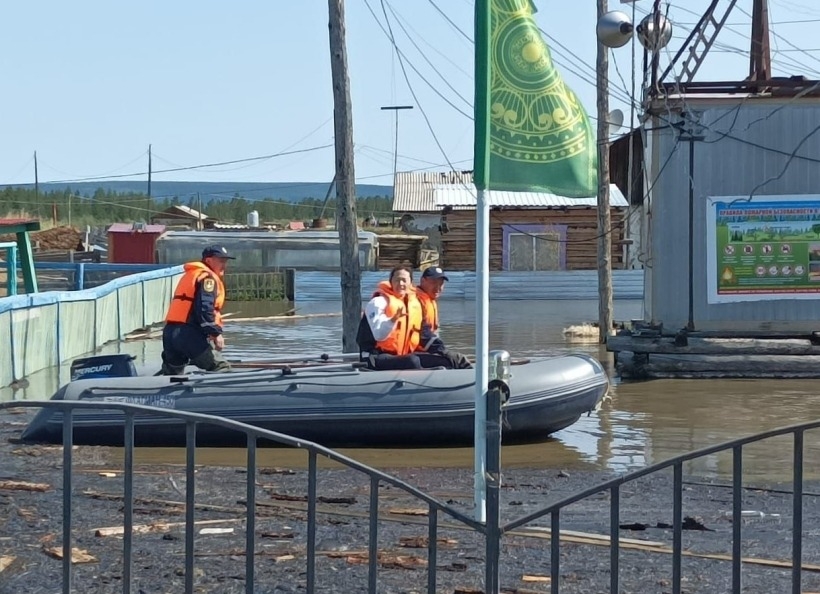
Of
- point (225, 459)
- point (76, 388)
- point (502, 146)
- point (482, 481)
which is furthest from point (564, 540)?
point (76, 388)

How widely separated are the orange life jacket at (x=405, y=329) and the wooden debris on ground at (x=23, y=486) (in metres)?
3.58

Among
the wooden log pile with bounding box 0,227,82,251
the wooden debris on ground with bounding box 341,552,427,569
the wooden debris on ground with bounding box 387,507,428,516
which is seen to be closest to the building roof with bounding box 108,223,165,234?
the wooden log pile with bounding box 0,227,82,251

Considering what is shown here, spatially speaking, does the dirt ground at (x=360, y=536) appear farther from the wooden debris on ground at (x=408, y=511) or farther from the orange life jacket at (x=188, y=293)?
the orange life jacket at (x=188, y=293)

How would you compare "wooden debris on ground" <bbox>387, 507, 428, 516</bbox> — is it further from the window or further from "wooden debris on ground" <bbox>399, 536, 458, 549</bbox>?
the window

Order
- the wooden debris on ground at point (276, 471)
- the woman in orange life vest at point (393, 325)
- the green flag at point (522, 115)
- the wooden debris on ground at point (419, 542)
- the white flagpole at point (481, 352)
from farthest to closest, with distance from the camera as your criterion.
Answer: the woman in orange life vest at point (393, 325) < the wooden debris on ground at point (276, 471) < the wooden debris on ground at point (419, 542) < the green flag at point (522, 115) < the white flagpole at point (481, 352)

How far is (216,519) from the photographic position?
6859 millimetres

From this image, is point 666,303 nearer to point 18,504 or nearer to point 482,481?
point 18,504

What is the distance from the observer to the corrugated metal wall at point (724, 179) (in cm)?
1519

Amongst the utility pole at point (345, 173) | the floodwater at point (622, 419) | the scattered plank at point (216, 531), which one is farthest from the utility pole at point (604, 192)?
the scattered plank at point (216, 531)

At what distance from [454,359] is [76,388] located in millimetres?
3288

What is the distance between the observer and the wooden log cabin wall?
109 ft

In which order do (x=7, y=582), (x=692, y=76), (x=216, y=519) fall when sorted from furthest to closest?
1. (x=692, y=76)
2. (x=216, y=519)
3. (x=7, y=582)

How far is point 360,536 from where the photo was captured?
21.1ft

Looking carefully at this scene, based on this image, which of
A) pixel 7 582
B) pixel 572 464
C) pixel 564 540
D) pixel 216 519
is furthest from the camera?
pixel 572 464
